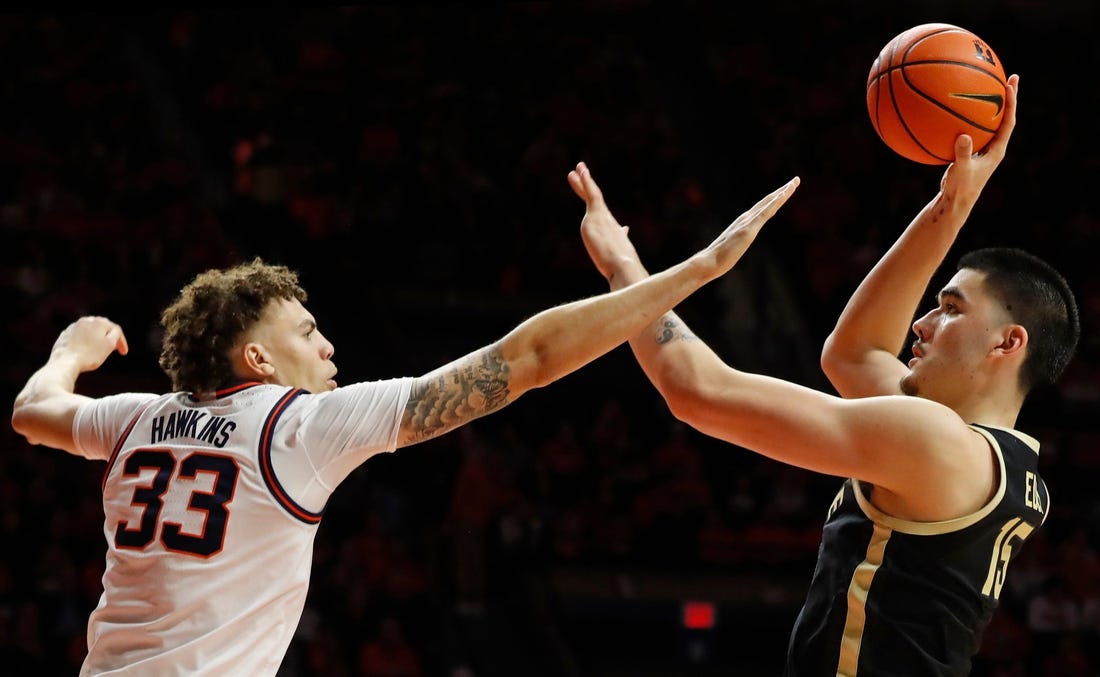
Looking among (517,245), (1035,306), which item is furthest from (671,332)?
(517,245)

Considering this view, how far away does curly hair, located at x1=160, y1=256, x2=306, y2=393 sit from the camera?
3.33 m

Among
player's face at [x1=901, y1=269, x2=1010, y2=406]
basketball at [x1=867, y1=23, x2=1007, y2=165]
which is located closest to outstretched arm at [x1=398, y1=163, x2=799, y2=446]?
player's face at [x1=901, y1=269, x2=1010, y2=406]

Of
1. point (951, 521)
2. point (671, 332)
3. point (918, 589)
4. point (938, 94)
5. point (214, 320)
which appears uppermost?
point (214, 320)

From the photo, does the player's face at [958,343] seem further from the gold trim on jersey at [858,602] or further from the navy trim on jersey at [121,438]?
the navy trim on jersey at [121,438]

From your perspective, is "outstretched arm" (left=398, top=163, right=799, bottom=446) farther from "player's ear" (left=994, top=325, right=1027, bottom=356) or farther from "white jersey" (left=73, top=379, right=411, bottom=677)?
"player's ear" (left=994, top=325, right=1027, bottom=356)

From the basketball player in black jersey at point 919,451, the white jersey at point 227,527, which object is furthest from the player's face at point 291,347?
the basketball player in black jersey at point 919,451

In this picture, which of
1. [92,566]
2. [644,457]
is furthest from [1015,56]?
[92,566]

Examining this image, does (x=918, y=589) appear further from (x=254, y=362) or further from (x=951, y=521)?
(x=254, y=362)

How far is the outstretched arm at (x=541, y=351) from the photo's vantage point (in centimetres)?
309

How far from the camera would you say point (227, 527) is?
305 cm

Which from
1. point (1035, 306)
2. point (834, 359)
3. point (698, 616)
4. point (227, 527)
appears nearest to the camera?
point (227, 527)

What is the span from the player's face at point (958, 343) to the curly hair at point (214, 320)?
1.76 metres

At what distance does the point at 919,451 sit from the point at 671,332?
75 centimetres

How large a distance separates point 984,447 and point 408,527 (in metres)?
7.04
